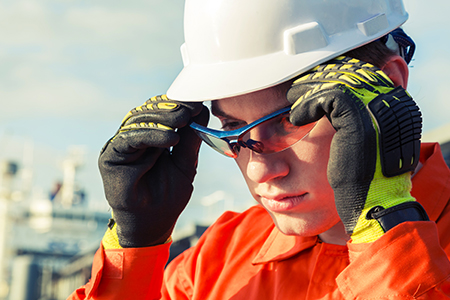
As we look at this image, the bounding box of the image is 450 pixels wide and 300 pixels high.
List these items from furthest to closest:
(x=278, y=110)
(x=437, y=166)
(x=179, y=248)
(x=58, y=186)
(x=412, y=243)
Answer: (x=58, y=186)
(x=179, y=248)
(x=437, y=166)
(x=278, y=110)
(x=412, y=243)

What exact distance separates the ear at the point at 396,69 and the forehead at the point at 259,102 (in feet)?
1.31

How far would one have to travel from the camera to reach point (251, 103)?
172 cm

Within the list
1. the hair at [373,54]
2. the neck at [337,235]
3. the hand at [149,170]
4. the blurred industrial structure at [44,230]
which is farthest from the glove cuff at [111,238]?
the blurred industrial structure at [44,230]

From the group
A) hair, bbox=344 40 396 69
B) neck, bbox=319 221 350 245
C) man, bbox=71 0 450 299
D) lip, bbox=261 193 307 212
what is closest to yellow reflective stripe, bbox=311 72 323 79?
man, bbox=71 0 450 299

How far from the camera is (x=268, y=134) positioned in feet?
5.48

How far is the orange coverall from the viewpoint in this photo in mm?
1358

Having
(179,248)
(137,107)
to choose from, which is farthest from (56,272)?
(137,107)

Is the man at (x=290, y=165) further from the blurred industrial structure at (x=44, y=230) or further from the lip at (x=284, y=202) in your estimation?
the blurred industrial structure at (x=44, y=230)

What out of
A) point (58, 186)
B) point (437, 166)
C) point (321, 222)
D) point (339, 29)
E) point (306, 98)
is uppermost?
point (339, 29)

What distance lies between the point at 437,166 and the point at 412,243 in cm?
63

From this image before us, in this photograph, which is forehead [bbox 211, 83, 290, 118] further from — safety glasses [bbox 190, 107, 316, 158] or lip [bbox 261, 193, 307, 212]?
lip [bbox 261, 193, 307, 212]

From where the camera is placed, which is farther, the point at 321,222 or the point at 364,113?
the point at 321,222

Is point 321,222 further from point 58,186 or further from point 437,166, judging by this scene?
point 58,186

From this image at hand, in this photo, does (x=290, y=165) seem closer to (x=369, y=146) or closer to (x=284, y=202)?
(x=284, y=202)
